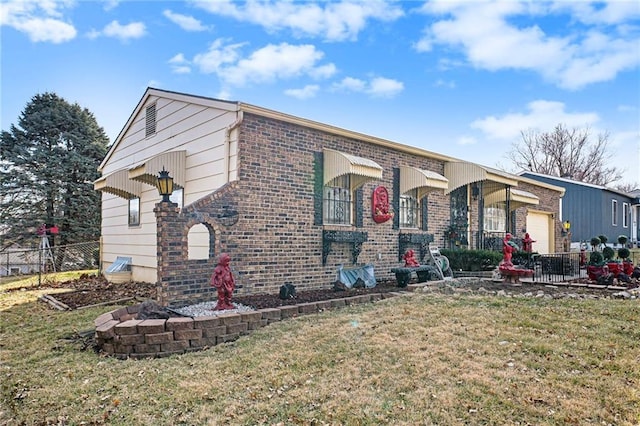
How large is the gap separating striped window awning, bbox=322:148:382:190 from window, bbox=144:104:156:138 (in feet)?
16.0

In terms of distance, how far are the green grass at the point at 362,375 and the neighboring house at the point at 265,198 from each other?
5.95 feet

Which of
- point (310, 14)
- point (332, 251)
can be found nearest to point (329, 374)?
point (332, 251)

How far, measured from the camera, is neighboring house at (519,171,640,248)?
795 inches

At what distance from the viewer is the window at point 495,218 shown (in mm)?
13406

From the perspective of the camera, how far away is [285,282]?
24.6ft

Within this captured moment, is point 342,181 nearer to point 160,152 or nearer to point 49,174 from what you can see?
point 160,152

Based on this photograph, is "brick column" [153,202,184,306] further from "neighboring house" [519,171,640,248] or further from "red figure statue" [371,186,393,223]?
"neighboring house" [519,171,640,248]

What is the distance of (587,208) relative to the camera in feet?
67.7

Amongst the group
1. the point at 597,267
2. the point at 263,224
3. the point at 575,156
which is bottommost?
the point at 597,267

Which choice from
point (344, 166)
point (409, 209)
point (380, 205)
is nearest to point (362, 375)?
point (344, 166)

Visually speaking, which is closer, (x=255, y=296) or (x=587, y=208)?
(x=255, y=296)

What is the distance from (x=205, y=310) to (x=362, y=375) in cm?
273

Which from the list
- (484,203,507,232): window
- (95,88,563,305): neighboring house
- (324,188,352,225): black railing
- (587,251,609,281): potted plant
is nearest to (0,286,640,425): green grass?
(95,88,563,305): neighboring house

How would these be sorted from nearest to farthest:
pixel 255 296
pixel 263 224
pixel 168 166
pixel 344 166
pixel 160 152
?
pixel 255 296 < pixel 263 224 < pixel 344 166 < pixel 168 166 < pixel 160 152
